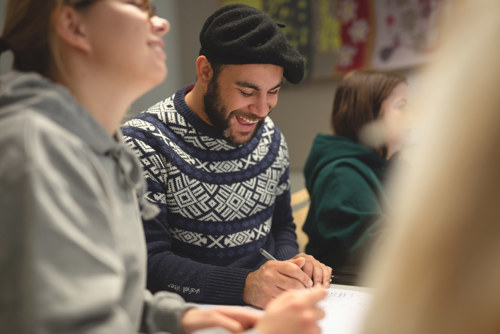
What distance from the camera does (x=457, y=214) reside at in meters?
0.28

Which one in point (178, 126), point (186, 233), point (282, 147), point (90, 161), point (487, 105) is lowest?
point (186, 233)

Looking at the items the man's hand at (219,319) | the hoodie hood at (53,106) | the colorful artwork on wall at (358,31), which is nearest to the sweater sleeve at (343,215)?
the man's hand at (219,319)

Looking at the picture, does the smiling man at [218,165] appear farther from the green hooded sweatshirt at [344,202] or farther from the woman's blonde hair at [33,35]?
the woman's blonde hair at [33,35]

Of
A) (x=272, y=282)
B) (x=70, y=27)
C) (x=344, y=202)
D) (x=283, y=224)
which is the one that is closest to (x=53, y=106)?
(x=70, y=27)

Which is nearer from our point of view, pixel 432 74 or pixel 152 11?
pixel 432 74

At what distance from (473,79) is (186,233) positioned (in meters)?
0.93

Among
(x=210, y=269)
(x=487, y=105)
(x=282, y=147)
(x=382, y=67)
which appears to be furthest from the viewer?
(x=382, y=67)

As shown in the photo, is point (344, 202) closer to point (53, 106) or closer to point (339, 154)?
point (339, 154)

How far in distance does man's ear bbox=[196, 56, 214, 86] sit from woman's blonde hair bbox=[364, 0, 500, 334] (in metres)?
0.94

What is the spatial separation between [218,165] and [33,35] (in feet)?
2.22

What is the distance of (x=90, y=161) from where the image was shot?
18.9 inches

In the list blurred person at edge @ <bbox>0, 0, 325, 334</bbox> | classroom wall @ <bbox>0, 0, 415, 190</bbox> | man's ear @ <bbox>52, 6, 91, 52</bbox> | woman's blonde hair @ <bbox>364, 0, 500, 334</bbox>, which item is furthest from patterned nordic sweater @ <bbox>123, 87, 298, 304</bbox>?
classroom wall @ <bbox>0, 0, 415, 190</bbox>

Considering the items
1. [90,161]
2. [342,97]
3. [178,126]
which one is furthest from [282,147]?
[90,161]

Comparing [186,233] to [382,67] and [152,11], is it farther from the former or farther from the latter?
[382,67]
